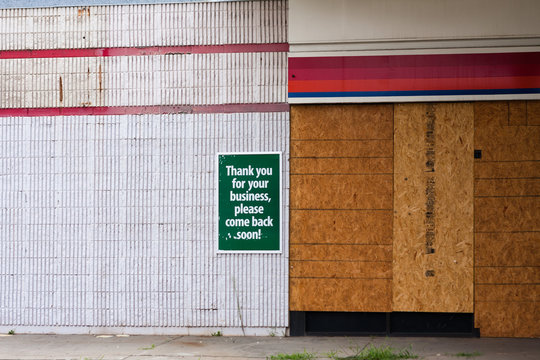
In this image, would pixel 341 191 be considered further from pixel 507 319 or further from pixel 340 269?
pixel 507 319

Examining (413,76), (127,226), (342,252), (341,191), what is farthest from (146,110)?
(413,76)

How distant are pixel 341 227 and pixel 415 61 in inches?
103

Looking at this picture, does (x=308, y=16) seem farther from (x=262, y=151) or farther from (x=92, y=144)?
(x=92, y=144)

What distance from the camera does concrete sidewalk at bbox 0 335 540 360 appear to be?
783 cm

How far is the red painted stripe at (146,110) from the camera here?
920 cm

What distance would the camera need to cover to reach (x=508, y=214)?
8.78m

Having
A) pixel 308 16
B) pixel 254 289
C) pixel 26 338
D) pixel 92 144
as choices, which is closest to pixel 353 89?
pixel 308 16

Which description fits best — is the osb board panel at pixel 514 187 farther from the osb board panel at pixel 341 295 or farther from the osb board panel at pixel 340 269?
the osb board panel at pixel 341 295

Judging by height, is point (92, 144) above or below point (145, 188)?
above

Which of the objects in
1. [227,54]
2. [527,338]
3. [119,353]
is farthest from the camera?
[227,54]

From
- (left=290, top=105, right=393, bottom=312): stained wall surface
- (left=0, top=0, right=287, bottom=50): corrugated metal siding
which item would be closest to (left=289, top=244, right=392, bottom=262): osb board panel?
(left=290, top=105, right=393, bottom=312): stained wall surface

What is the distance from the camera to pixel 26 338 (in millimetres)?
9047

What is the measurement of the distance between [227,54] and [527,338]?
19.6 feet

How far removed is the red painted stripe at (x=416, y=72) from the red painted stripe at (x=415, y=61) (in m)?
0.04
